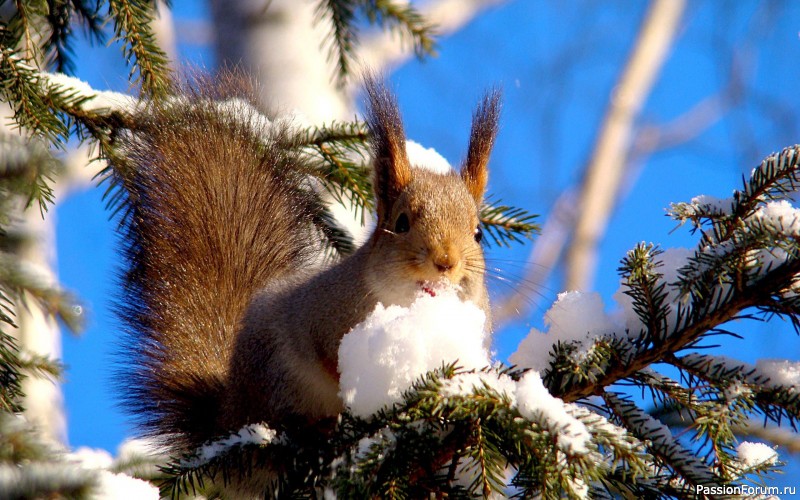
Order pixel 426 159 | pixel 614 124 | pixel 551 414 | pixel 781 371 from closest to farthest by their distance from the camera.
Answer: pixel 551 414 → pixel 781 371 → pixel 426 159 → pixel 614 124

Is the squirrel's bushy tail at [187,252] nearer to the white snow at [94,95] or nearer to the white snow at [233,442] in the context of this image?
the white snow at [94,95]

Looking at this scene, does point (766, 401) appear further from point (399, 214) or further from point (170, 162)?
point (170, 162)

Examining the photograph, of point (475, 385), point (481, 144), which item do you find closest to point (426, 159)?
point (481, 144)

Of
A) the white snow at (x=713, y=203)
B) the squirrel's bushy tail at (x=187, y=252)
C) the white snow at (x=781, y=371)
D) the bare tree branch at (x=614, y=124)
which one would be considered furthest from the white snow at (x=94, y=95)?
the bare tree branch at (x=614, y=124)

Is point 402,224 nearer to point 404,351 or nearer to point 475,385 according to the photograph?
point 404,351

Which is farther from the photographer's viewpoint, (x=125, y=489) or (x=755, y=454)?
(x=755, y=454)

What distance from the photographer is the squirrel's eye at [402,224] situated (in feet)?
4.53

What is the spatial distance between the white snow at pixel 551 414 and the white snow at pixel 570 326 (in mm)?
157

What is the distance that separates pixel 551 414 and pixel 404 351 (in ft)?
0.77

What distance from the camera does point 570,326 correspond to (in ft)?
3.19

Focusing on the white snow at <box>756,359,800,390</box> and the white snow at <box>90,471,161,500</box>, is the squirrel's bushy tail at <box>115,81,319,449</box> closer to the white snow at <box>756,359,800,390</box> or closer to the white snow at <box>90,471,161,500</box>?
the white snow at <box>90,471,161,500</box>

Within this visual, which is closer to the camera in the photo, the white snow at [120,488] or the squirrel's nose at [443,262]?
the white snow at [120,488]

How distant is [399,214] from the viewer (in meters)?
1.39

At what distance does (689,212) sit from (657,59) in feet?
17.2
